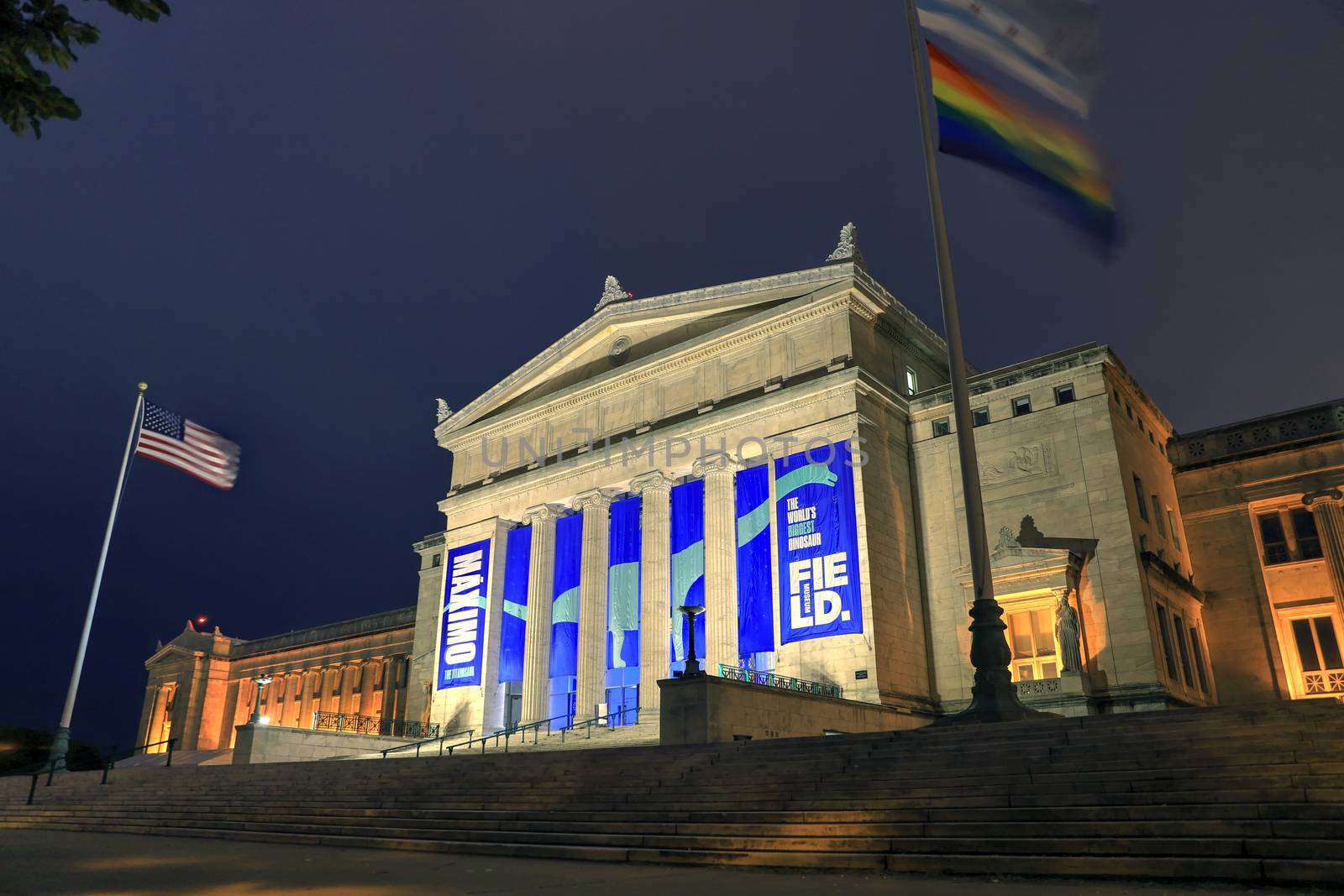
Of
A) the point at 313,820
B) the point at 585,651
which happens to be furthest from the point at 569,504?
the point at 313,820

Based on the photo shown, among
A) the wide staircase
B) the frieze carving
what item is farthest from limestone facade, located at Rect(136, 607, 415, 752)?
the wide staircase

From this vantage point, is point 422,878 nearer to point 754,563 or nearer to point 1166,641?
point 754,563

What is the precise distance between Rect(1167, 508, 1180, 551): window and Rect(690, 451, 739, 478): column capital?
640 inches

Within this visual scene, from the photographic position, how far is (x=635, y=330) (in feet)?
141

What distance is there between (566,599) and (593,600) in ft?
5.16

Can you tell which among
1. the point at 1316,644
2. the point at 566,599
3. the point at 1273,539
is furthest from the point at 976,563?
the point at 566,599

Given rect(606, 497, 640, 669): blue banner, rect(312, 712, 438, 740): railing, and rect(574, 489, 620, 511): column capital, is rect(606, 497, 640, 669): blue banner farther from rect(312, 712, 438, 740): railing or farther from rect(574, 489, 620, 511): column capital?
rect(312, 712, 438, 740): railing

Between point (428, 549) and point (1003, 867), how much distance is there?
4563 centimetres

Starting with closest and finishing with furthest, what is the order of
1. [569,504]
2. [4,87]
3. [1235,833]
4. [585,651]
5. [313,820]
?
[4,87], [1235,833], [313,820], [585,651], [569,504]

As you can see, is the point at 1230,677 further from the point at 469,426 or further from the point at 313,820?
the point at 469,426

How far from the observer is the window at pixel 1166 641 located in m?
30.2

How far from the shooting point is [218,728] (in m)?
70.1

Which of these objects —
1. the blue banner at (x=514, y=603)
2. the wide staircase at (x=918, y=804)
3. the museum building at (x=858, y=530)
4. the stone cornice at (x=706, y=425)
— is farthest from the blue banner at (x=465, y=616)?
the wide staircase at (x=918, y=804)

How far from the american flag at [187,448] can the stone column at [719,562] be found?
18.0 meters
